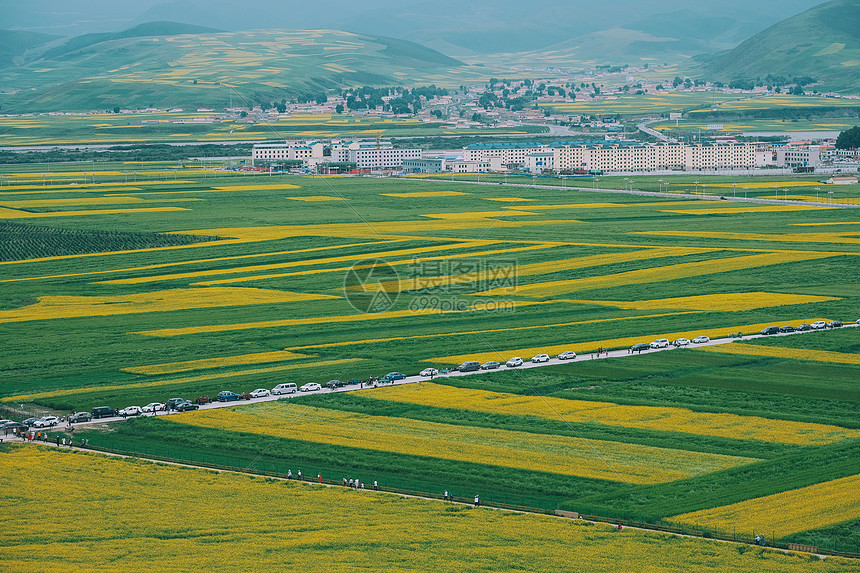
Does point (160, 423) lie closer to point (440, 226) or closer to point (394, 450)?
point (394, 450)

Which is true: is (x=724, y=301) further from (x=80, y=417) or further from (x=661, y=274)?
(x=80, y=417)

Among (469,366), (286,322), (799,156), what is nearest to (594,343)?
(469,366)

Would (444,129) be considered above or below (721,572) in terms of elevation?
above

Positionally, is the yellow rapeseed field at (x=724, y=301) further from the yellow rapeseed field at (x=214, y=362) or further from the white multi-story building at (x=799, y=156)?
the white multi-story building at (x=799, y=156)

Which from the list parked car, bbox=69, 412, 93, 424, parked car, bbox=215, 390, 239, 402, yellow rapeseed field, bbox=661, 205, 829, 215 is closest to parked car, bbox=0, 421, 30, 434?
parked car, bbox=69, 412, 93, 424

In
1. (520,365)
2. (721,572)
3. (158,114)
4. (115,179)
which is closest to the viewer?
(721,572)

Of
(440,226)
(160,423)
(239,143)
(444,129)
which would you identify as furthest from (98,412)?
(444,129)
